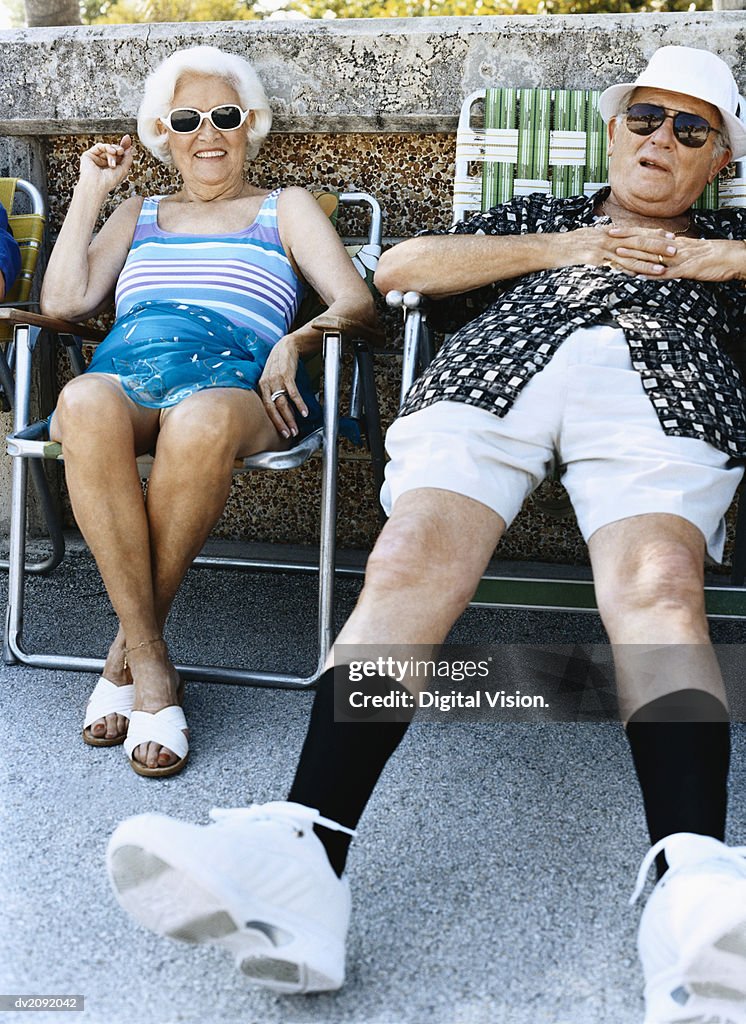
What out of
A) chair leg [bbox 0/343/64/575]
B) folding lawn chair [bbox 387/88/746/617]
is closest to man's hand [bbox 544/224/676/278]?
folding lawn chair [bbox 387/88/746/617]

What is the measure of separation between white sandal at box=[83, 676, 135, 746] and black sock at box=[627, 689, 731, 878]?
1155mm

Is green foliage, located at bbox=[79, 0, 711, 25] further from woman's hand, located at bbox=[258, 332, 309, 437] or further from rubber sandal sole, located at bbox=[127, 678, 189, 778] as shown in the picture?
rubber sandal sole, located at bbox=[127, 678, 189, 778]

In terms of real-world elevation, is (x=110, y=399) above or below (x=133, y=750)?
above

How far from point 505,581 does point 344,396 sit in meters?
1.49

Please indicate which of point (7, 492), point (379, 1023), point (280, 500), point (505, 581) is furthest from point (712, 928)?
point (7, 492)

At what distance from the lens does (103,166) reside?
9.21 ft

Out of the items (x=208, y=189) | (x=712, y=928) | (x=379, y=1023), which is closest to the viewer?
(x=712, y=928)

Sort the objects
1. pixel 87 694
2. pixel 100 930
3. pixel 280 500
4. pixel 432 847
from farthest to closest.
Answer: pixel 280 500 → pixel 87 694 → pixel 432 847 → pixel 100 930

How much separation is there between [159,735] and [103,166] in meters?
1.59

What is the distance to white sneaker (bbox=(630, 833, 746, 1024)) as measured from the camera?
120 centimetres

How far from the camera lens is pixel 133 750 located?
81.6 inches

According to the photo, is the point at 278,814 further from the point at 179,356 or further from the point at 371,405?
the point at 371,405

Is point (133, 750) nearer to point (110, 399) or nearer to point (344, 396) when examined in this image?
point (110, 399)

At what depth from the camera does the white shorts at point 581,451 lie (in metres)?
1.80
